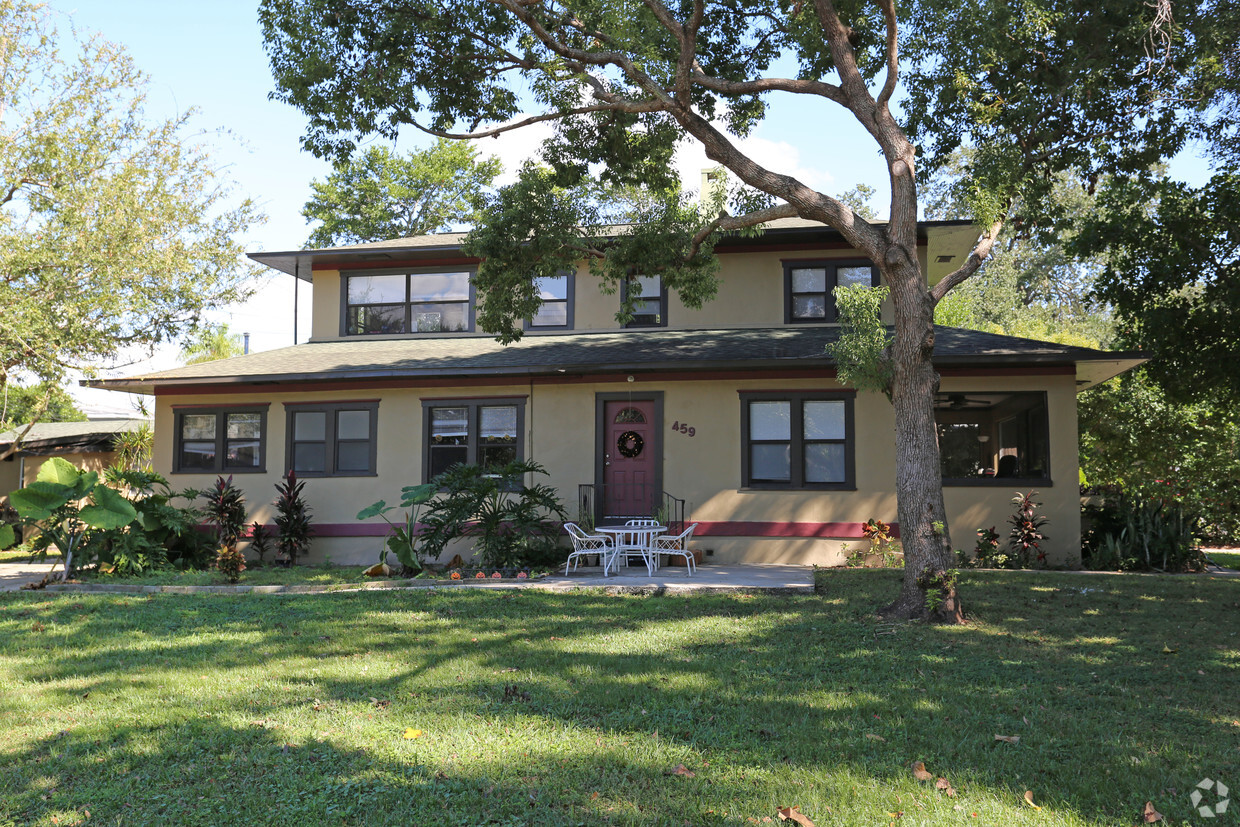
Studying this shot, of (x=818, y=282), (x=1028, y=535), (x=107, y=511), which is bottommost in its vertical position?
(x=1028, y=535)

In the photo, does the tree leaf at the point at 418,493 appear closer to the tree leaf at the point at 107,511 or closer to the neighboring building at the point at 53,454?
the tree leaf at the point at 107,511

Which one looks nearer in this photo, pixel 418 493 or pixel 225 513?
pixel 418 493

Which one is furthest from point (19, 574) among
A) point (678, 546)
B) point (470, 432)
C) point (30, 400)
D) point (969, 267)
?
point (969, 267)

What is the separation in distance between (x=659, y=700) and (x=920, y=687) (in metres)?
2.00

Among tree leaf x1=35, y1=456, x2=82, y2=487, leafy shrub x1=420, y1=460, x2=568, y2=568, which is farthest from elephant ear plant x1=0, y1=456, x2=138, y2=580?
leafy shrub x1=420, y1=460, x2=568, y2=568

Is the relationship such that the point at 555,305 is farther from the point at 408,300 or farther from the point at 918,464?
the point at 918,464

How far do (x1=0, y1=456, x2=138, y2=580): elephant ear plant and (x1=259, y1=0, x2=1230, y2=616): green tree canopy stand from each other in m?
5.86

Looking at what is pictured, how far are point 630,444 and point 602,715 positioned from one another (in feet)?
32.3

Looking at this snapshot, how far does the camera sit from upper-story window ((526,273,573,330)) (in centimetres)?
1683

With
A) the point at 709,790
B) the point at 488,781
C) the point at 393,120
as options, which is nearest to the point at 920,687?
the point at 709,790

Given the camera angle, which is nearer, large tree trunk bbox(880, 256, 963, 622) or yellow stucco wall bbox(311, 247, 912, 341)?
large tree trunk bbox(880, 256, 963, 622)

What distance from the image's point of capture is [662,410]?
49.0 ft

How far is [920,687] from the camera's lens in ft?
20.3

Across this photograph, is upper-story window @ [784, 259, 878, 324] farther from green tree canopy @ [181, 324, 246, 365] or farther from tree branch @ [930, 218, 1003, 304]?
green tree canopy @ [181, 324, 246, 365]
